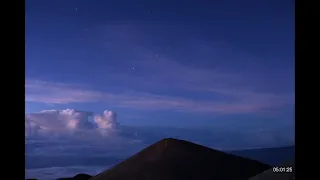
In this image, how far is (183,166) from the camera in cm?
986

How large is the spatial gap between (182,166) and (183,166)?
Result: 0.09ft

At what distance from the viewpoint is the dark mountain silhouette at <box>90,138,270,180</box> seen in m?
9.32

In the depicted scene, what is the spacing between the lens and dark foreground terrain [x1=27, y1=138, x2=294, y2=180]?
30.6 ft

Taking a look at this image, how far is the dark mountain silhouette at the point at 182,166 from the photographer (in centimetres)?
932

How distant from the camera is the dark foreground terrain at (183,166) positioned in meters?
9.32
